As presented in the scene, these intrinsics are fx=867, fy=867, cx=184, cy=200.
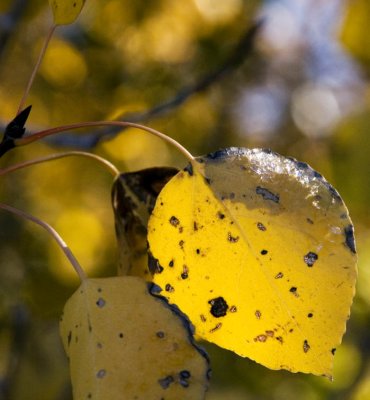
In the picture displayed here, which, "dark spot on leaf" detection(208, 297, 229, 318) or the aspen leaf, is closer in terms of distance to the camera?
"dark spot on leaf" detection(208, 297, 229, 318)

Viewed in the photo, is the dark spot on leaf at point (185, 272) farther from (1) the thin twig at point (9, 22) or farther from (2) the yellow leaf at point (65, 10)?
(1) the thin twig at point (9, 22)

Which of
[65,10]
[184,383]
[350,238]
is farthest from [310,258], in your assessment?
[65,10]

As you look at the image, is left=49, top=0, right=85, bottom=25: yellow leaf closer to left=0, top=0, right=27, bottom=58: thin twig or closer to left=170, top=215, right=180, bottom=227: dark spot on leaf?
left=170, top=215, right=180, bottom=227: dark spot on leaf

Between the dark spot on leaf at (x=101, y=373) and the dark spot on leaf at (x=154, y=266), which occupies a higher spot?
the dark spot on leaf at (x=154, y=266)

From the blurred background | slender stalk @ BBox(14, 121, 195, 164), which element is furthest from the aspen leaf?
the blurred background

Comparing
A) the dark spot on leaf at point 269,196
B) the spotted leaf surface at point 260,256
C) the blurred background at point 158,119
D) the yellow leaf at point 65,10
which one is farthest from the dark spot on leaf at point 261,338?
the blurred background at point 158,119

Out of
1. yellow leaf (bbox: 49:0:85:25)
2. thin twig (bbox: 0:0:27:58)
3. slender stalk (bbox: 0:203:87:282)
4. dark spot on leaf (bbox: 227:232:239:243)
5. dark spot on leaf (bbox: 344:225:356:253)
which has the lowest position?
thin twig (bbox: 0:0:27:58)
